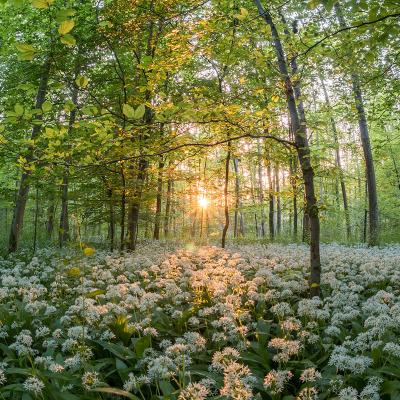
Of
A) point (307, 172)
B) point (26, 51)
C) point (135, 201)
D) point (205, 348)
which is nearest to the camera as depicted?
point (26, 51)

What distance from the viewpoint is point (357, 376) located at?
393 centimetres

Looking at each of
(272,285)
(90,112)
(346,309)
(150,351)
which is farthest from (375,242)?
(90,112)

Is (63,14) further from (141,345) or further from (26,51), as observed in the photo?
(141,345)

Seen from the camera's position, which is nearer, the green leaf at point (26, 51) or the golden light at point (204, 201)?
the green leaf at point (26, 51)

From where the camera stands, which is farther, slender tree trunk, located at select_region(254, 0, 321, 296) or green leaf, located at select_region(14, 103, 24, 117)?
slender tree trunk, located at select_region(254, 0, 321, 296)

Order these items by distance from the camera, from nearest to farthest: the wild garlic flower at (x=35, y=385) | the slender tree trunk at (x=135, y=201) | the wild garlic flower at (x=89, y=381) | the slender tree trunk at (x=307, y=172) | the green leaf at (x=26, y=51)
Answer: the green leaf at (x=26, y=51) < the wild garlic flower at (x=35, y=385) < the wild garlic flower at (x=89, y=381) < the slender tree trunk at (x=307, y=172) < the slender tree trunk at (x=135, y=201)

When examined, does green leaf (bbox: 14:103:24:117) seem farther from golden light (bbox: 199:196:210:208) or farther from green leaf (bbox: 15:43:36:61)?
golden light (bbox: 199:196:210:208)

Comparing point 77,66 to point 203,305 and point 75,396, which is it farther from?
point 75,396

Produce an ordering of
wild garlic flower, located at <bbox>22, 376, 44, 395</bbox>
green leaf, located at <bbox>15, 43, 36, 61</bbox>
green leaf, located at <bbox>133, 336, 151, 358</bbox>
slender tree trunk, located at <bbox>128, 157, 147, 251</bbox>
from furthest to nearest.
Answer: slender tree trunk, located at <bbox>128, 157, 147, 251</bbox>
green leaf, located at <bbox>133, 336, 151, 358</bbox>
wild garlic flower, located at <bbox>22, 376, 44, 395</bbox>
green leaf, located at <bbox>15, 43, 36, 61</bbox>

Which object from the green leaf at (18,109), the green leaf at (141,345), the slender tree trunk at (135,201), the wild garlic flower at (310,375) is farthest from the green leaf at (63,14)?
the slender tree trunk at (135,201)

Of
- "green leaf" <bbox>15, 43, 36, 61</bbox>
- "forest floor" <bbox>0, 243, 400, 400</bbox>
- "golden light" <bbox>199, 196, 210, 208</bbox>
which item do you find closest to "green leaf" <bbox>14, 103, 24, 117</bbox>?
"green leaf" <bbox>15, 43, 36, 61</bbox>

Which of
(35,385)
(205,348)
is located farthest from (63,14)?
(205,348)

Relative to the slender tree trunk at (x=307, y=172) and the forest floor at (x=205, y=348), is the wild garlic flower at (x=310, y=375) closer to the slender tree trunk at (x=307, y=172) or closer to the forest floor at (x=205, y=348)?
the forest floor at (x=205, y=348)

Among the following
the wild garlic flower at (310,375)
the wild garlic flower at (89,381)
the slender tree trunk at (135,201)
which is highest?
the slender tree trunk at (135,201)
